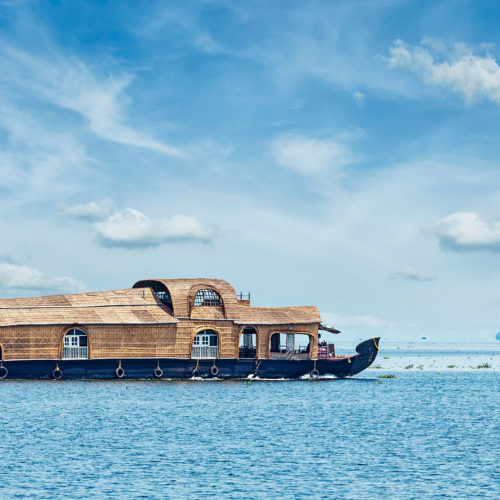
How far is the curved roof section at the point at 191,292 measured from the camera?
66.0 m

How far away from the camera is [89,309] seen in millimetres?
64375

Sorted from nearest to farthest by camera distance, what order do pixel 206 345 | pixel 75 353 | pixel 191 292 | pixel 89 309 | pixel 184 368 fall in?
pixel 75 353, pixel 89 309, pixel 191 292, pixel 184 368, pixel 206 345

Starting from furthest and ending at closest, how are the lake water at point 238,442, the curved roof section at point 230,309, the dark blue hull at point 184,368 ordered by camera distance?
the curved roof section at point 230,309 < the dark blue hull at point 184,368 < the lake water at point 238,442

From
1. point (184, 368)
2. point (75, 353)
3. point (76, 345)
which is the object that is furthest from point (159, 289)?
point (75, 353)

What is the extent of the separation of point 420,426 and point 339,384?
25.2 m

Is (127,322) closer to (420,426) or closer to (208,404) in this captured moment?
(208,404)

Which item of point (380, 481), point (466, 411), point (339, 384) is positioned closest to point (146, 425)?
point (380, 481)

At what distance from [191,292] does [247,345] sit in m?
11.3

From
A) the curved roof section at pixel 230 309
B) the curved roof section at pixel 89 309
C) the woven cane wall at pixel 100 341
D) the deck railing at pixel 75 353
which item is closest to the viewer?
the woven cane wall at pixel 100 341

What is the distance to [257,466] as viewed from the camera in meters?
33.2

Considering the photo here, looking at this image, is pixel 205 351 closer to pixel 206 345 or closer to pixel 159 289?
pixel 206 345

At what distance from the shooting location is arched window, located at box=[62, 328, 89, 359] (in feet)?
206

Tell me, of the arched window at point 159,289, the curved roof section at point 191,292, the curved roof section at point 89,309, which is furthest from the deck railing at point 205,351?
the arched window at point 159,289

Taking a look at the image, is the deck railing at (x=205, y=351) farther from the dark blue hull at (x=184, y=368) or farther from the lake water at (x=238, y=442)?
the lake water at (x=238, y=442)
